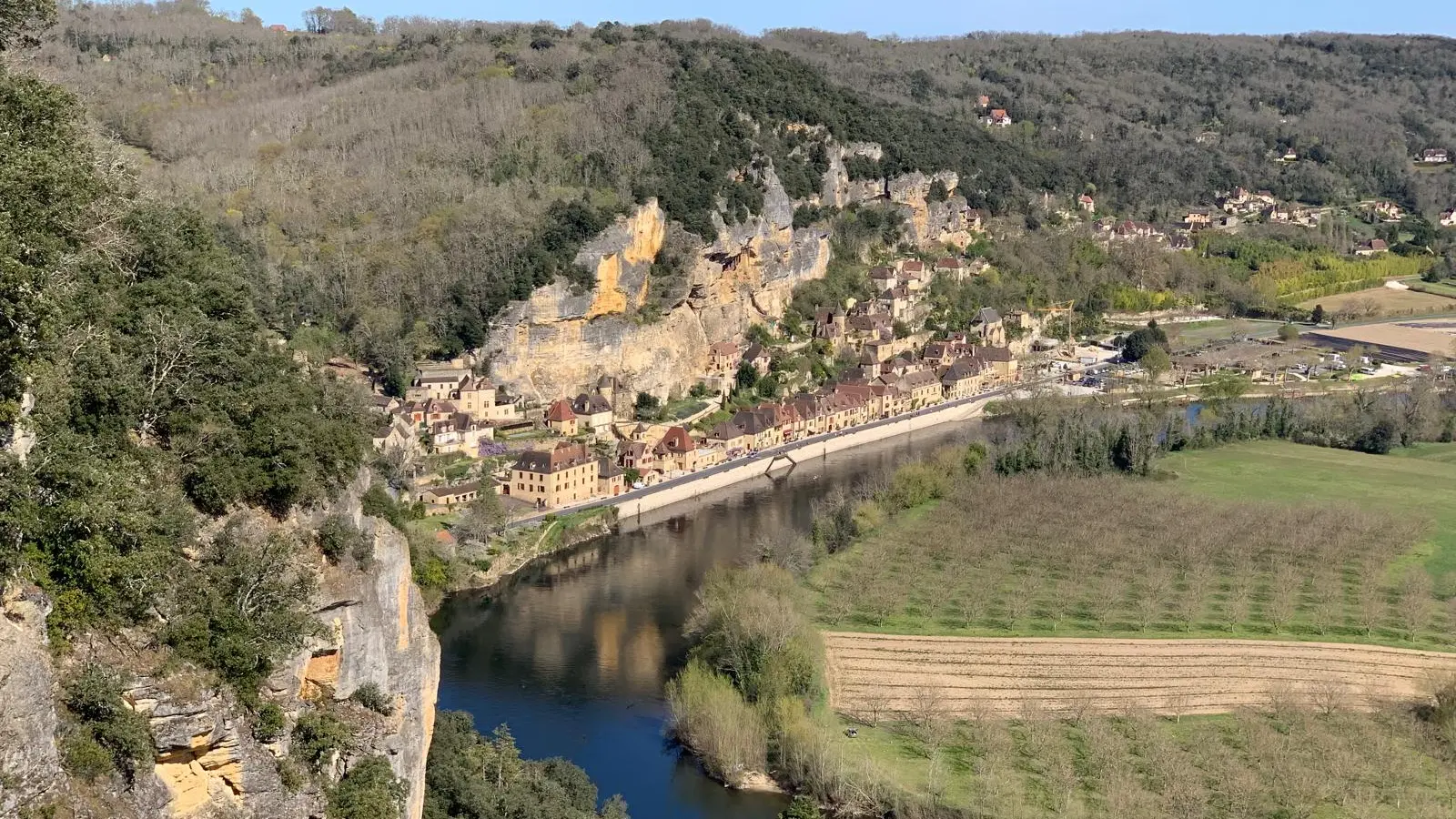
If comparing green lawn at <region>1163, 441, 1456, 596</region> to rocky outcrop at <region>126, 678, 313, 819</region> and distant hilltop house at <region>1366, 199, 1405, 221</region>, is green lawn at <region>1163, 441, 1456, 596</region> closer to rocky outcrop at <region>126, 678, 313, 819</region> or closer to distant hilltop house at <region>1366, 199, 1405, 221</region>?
rocky outcrop at <region>126, 678, 313, 819</region>

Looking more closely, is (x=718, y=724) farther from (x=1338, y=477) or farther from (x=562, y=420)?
(x=1338, y=477)

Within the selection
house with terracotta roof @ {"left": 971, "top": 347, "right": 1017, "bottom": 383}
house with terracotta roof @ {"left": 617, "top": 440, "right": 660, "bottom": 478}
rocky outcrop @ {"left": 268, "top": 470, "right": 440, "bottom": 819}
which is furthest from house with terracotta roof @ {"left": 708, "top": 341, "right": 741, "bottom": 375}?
rocky outcrop @ {"left": 268, "top": 470, "right": 440, "bottom": 819}

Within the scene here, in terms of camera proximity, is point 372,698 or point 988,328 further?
point 988,328

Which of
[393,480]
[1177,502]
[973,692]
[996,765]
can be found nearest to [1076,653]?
[973,692]

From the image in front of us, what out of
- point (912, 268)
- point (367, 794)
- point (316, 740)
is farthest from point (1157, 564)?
point (912, 268)

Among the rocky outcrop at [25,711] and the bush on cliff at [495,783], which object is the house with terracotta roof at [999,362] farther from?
the rocky outcrop at [25,711]

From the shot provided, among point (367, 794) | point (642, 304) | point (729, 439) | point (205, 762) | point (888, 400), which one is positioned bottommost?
point (888, 400)

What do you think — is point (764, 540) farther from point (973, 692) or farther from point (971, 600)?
point (973, 692)
